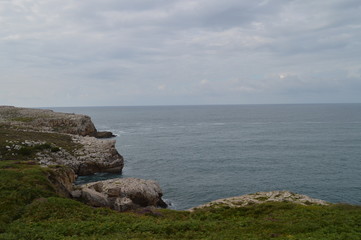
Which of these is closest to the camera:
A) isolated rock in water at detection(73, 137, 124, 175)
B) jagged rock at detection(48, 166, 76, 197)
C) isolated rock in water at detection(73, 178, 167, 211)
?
jagged rock at detection(48, 166, 76, 197)

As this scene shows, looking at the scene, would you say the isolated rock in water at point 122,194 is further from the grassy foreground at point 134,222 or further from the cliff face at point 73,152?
the cliff face at point 73,152

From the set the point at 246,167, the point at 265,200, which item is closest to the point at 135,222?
the point at 265,200

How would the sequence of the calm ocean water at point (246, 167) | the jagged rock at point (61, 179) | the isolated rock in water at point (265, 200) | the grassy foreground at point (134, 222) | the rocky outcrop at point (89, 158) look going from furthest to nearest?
the rocky outcrop at point (89, 158) → the calm ocean water at point (246, 167) → the isolated rock in water at point (265, 200) → the jagged rock at point (61, 179) → the grassy foreground at point (134, 222)

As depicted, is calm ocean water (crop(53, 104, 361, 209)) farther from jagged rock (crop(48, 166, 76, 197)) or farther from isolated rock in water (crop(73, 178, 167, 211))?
jagged rock (crop(48, 166, 76, 197))

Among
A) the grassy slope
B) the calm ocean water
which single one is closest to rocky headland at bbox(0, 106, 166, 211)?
the calm ocean water

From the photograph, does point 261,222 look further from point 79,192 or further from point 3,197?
point 3,197

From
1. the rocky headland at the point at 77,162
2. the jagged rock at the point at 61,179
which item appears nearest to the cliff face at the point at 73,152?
the rocky headland at the point at 77,162

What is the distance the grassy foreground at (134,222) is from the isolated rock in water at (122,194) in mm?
5971

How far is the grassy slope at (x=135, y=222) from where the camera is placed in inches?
833

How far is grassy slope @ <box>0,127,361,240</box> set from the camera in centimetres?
2116

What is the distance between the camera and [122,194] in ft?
132

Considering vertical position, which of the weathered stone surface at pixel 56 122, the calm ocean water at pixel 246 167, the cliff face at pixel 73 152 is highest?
the weathered stone surface at pixel 56 122

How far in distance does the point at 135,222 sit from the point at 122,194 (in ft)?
53.0

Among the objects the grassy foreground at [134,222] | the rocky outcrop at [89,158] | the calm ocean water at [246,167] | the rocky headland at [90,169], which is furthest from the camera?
the rocky outcrop at [89,158]
